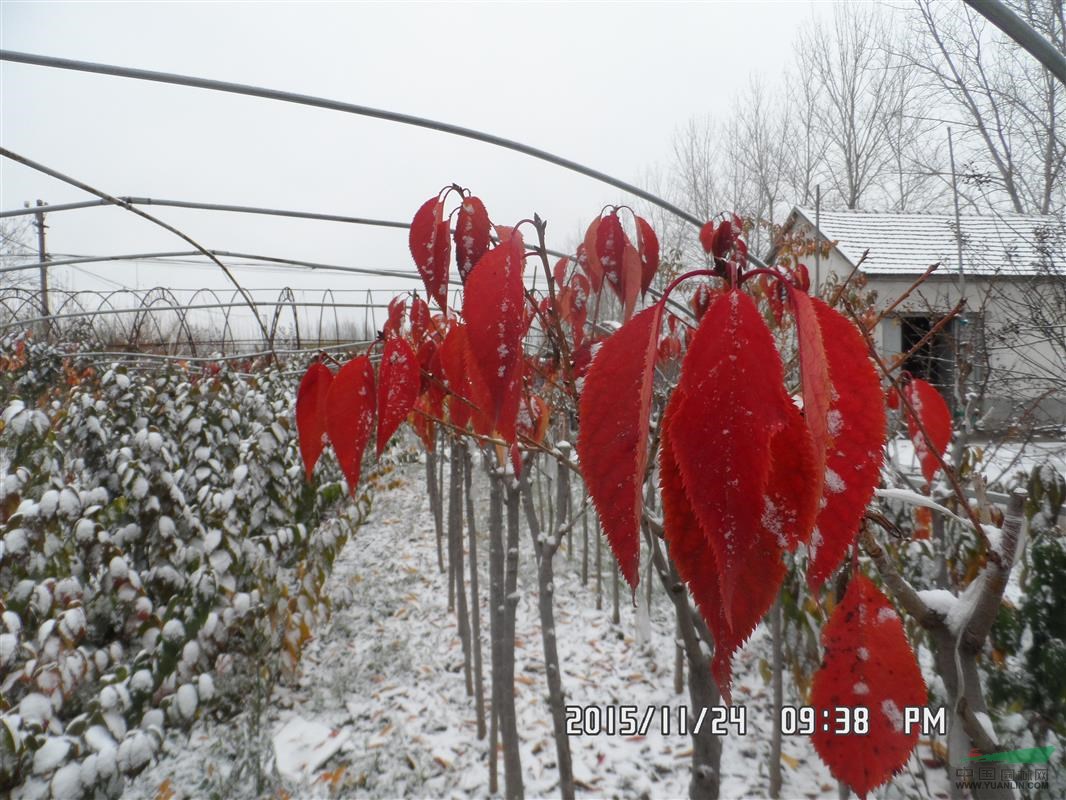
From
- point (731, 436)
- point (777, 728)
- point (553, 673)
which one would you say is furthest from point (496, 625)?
point (731, 436)

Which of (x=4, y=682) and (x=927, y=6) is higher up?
(x=927, y=6)

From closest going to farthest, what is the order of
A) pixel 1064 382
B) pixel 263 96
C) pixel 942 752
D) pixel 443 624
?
1. pixel 263 96
2. pixel 942 752
3. pixel 1064 382
4. pixel 443 624

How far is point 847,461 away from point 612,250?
419 mm

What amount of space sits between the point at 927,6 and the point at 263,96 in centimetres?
297

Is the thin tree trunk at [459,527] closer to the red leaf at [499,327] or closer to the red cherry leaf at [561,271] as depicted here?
the red cherry leaf at [561,271]

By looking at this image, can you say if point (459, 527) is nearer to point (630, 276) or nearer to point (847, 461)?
point (630, 276)

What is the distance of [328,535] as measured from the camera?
2479 mm

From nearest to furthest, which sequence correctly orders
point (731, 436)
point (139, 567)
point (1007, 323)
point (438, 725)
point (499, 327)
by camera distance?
point (731, 436) < point (499, 327) < point (1007, 323) < point (438, 725) < point (139, 567)

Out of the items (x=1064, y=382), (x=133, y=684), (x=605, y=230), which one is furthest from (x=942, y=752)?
(x=133, y=684)

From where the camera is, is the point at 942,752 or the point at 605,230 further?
the point at 942,752

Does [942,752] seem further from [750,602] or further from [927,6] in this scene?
[927,6]

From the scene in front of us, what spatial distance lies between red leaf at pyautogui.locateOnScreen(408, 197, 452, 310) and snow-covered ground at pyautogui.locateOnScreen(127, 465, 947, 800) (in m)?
1.32

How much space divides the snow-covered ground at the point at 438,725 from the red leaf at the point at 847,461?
144cm

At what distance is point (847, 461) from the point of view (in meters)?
0.24
